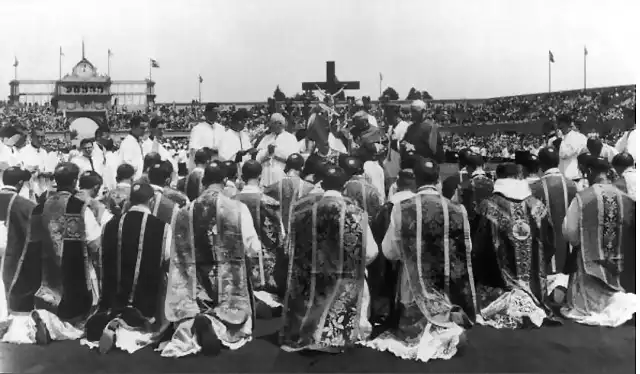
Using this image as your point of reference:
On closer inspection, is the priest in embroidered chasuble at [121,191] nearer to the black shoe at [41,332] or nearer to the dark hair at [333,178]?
the black shoe at [41,332]

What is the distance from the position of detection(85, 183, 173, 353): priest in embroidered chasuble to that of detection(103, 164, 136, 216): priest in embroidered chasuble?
1.06m

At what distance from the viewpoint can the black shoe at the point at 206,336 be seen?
5180 millimetres

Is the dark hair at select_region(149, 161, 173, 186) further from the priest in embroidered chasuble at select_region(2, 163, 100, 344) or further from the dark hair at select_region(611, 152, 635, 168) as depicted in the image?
the dark hair at select_region(611, 152, 635, 168)

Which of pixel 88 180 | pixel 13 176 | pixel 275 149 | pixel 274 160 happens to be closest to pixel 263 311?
pixel 88 180

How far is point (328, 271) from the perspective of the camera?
209 inches

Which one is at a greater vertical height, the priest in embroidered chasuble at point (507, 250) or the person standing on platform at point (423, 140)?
the person standing on platform at point (423, 140)

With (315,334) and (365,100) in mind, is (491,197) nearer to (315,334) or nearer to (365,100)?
(315,334)

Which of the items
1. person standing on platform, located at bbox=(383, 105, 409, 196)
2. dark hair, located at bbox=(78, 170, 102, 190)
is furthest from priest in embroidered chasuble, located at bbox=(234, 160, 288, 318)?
person standing on platform, located at bbox=(383, 105, 409, 196)

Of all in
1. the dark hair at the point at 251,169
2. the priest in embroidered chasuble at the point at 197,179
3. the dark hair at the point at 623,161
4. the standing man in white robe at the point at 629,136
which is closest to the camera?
the dark hair at the point at 251,169

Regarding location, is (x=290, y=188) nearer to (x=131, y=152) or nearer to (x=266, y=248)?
(x=266, y=248)

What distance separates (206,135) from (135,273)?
392 cm

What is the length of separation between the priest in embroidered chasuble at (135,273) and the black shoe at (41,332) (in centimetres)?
35

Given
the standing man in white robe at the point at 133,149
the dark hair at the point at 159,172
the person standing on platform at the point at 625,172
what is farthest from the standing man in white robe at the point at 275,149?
the person standing on platform at the point at 625,172

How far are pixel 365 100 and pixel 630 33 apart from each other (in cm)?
369
